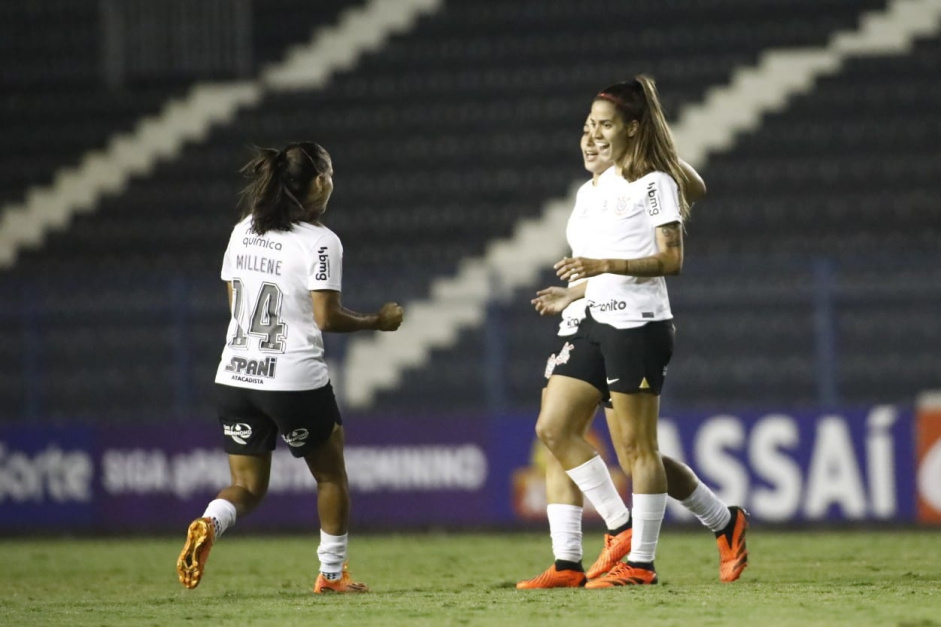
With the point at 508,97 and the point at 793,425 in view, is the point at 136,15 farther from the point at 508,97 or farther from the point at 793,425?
the point at 793,425

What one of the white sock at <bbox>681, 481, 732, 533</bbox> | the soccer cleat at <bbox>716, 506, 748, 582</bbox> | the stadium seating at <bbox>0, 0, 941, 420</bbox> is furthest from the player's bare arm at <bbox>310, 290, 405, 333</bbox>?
the stadium seating at <bbox>0, 0, 941, 420</bbox>

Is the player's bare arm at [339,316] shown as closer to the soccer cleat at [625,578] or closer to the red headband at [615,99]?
the red headband at [615,99]

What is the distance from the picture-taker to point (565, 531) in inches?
252

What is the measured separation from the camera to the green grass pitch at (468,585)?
5344 mm

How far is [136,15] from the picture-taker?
18.5m

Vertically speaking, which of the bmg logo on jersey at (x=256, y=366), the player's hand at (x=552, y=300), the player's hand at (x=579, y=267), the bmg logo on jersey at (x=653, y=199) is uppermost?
the bmg logo on jersey at (x=653, y=199)

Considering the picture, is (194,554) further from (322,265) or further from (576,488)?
(576,488)

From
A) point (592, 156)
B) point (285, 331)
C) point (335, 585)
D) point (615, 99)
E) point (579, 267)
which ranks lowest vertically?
point (335, 585)

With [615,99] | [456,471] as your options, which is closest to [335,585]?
[615,99]

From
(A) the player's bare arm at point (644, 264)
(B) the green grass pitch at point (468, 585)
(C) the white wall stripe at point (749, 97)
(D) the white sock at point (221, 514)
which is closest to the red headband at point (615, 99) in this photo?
(A) the player's bare arm at point (644, 264)

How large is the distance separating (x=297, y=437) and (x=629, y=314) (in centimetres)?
136

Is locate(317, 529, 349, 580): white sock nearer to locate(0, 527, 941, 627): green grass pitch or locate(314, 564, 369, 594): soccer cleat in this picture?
locate(314, 564, 369, 594): soccer cleat

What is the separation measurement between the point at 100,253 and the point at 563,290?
35.8 ft

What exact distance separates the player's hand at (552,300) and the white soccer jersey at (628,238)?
0.10 meters
